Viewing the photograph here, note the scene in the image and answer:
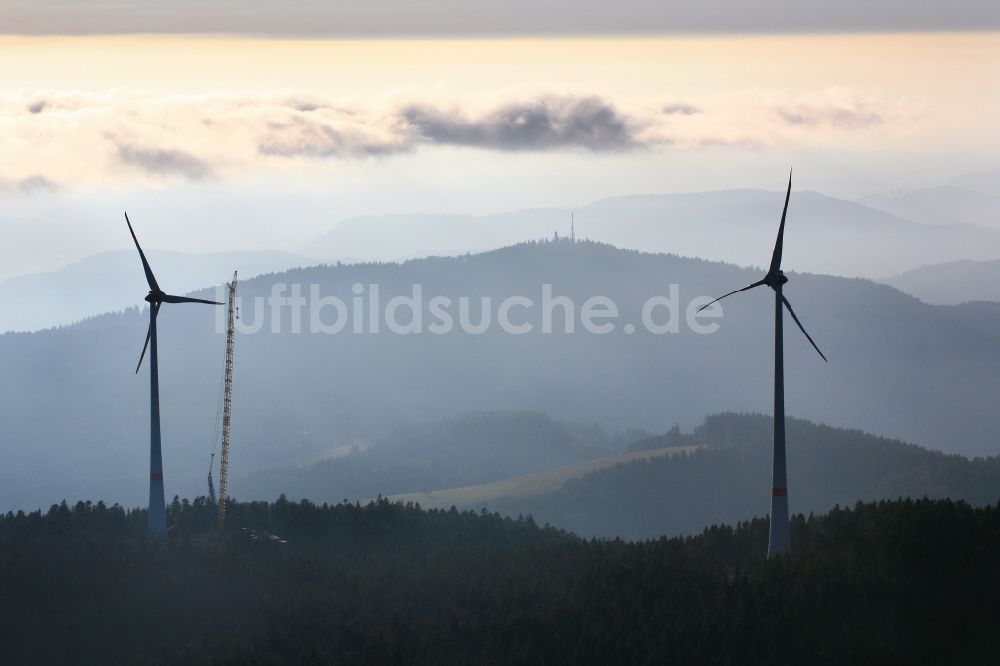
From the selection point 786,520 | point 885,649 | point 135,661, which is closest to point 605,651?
point 885,649

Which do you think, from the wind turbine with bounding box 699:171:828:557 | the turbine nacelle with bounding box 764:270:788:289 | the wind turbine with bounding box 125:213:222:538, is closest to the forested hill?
the wind turbine with bounding box 125:213:222:538

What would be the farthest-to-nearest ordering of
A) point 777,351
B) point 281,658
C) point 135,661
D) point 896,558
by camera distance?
point 135,661 → point 281,658 → point 896,558 → point 777,351

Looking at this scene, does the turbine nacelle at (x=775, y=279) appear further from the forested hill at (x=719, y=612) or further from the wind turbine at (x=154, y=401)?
the wind turbine at (x=154, y=401)

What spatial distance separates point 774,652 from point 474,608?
4422 centimetres

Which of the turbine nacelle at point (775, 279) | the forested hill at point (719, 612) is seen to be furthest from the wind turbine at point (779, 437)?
the forested hill at point (719, 612)

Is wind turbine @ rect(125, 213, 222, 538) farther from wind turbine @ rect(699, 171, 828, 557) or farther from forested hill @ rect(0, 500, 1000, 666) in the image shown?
wind turbine @ rect(699, 171, 828, 557)

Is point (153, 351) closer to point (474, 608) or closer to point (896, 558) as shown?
point (474, 608)

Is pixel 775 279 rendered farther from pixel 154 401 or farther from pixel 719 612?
pixel 154 401

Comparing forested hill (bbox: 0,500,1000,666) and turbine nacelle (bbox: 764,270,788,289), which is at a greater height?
turbine nacelle (bbox: 764,270,788,289)

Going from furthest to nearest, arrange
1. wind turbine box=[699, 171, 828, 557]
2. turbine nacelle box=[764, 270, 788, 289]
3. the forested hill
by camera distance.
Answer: the forested hill, turbine nacelle box=[764, 270, 788, 289], wind turbine box=[699, 171, 828, 557]

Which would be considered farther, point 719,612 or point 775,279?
point 719,612

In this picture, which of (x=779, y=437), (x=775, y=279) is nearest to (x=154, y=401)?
(x=775, y=279)

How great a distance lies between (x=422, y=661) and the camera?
17262 cm

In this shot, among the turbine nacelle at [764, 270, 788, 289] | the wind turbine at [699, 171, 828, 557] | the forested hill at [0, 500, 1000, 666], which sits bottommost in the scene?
the forested hill at [0, 500, 1000, 666]
